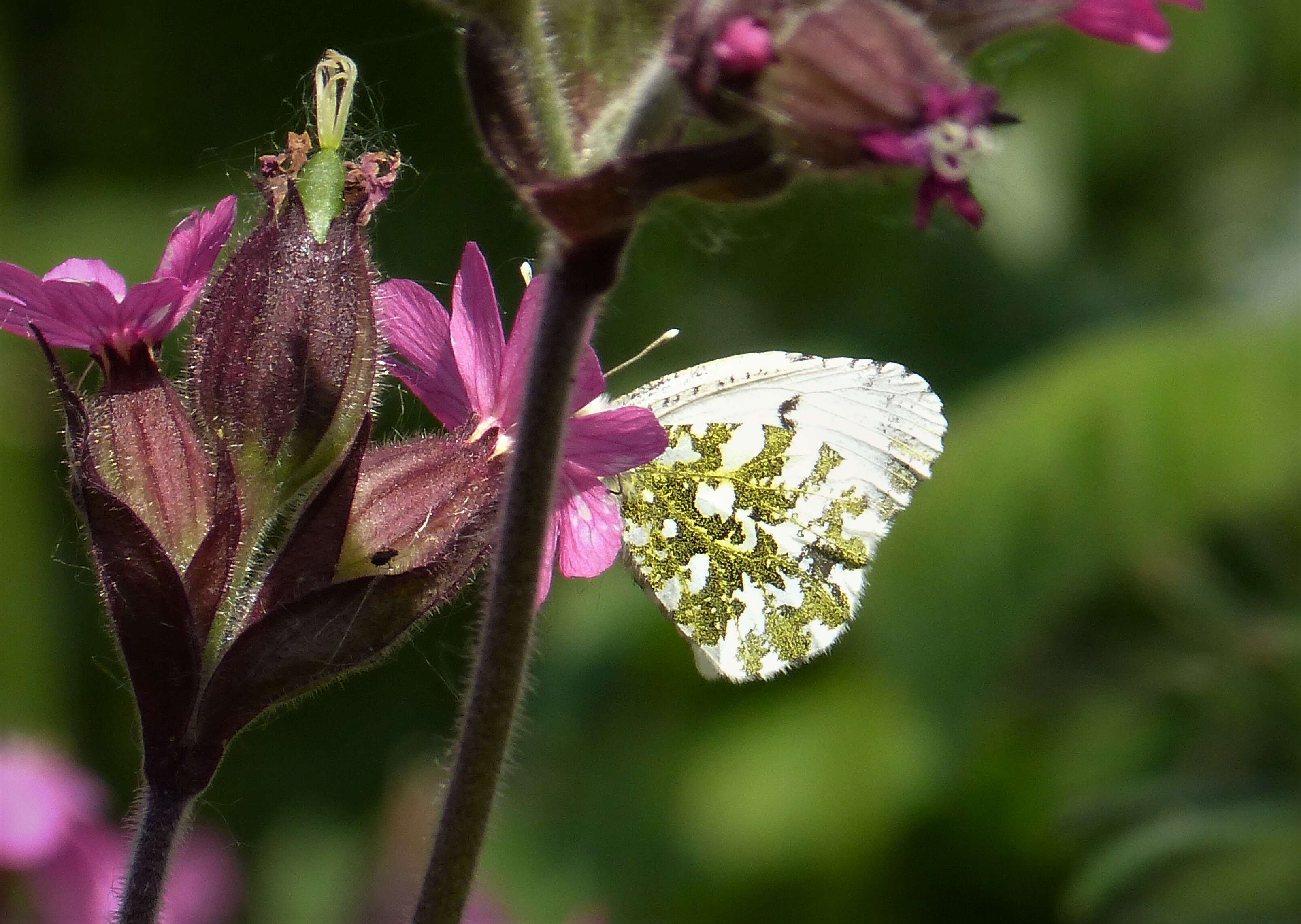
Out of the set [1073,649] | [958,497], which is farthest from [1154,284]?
[958,497]

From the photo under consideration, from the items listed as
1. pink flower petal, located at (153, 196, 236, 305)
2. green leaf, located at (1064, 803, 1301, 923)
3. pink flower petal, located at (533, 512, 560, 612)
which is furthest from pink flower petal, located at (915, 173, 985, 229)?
green leaf, located at (1064, 803, 1301, 923)

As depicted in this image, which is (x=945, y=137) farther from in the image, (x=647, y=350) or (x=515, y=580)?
(x=647, y=350)

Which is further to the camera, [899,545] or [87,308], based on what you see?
[899,545]

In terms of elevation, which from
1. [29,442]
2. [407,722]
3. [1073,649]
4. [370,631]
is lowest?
Result: [407,722]

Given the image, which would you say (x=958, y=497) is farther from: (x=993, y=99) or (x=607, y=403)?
(x=993, y=99)

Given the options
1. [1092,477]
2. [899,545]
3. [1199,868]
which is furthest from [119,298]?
[1199,868]

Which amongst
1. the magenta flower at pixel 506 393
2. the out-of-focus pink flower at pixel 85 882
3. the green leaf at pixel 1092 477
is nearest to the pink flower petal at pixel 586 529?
the magenta flower at pixel 506 393
